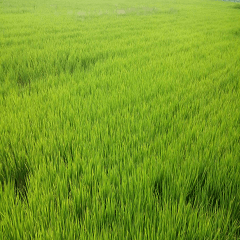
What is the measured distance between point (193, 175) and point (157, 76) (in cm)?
184

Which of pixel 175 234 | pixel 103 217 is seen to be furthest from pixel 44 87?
pixel 175 234

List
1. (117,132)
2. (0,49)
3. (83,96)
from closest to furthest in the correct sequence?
1. (117,132)
2. (83,96)
3. (0,49)

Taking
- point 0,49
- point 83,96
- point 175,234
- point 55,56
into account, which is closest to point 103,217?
point 175,234

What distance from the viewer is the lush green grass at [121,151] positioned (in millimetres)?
766

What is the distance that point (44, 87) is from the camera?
2340 mm

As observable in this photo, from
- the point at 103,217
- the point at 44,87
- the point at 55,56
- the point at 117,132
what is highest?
the point at 55,56

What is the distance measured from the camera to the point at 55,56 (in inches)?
134

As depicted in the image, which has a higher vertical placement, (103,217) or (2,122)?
(2,122)

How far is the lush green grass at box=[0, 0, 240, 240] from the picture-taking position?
766mm

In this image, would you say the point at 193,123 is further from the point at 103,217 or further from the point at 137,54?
the point at 137,54

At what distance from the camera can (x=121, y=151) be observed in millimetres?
1204

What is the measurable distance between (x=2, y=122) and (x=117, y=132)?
847 mm

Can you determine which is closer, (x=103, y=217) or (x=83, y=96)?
(x=103, y=217)

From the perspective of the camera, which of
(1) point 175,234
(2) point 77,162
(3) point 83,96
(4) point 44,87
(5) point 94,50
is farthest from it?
(5) point 94,50
